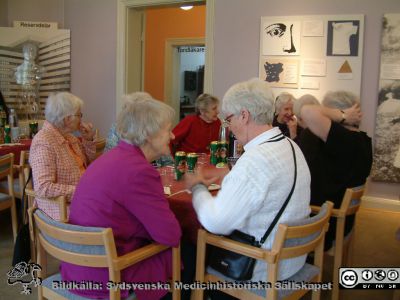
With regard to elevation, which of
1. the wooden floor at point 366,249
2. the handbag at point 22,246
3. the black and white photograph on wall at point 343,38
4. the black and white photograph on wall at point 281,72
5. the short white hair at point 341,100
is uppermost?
the black and white photograph on wall at point 343,38

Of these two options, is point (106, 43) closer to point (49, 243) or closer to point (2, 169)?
point (2, 169)

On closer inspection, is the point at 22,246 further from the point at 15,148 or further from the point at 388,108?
the point at 388,108

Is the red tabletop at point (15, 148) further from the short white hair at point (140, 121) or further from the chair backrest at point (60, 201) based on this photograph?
the short white hair at point (140, 121)

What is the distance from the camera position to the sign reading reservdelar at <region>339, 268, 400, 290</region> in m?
2.17

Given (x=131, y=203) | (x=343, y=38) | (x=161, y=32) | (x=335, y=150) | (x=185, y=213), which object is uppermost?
(x=161, y=32)

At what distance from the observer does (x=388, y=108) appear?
411 cm

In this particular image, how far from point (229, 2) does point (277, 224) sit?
379 cm

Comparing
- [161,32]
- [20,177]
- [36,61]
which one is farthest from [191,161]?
[161,32]

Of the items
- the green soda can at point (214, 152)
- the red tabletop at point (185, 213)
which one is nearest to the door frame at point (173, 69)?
the green soda can at point (214, 152)

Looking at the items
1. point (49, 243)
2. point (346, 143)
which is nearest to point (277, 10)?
point (346, 143)

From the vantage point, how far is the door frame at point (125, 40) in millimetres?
4770

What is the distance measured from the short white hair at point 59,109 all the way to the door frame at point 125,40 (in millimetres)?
2673

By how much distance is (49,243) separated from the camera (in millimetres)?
1412

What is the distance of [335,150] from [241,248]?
3.05ft
